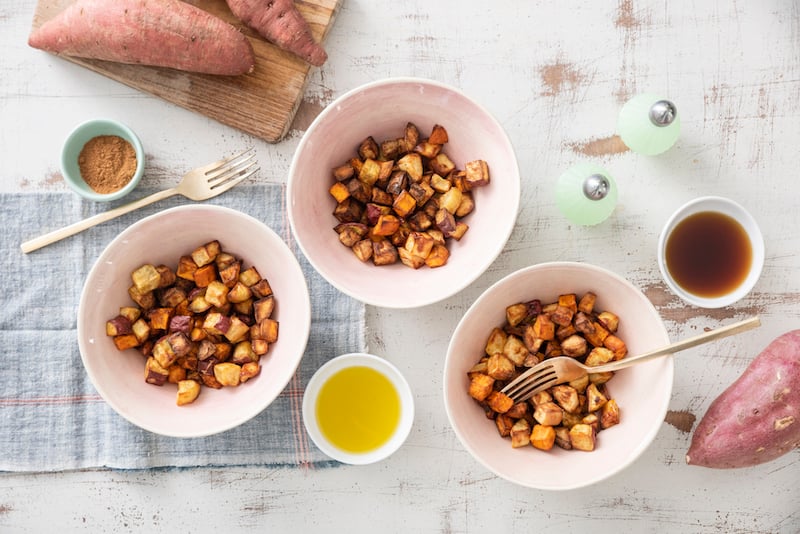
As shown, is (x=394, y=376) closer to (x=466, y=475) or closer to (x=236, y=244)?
(x=466, y=475)

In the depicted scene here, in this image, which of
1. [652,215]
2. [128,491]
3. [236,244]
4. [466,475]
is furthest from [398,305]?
[128,491]

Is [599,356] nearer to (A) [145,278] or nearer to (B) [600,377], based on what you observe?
(B) [600,377]

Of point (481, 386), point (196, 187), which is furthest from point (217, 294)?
point (481, 386)

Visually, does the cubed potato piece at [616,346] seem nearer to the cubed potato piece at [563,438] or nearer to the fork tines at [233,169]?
the cubed potato piece at [563,438]

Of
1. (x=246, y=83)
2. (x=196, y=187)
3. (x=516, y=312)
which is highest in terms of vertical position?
(x=246, y=83)

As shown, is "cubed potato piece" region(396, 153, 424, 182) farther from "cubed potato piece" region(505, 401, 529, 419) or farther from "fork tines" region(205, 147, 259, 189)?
"cubed potato piece" region(505, 401, 529, 419)

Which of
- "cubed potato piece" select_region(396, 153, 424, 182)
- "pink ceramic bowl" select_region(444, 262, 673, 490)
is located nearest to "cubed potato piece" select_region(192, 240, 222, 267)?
"cubed potato piece" select_region(396, 153, 424, 182)

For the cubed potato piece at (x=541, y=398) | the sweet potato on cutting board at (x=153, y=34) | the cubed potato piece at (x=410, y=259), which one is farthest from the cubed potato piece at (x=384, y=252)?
the sweet potato on cutting board at (x=153, y=34)
